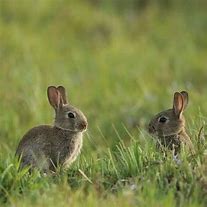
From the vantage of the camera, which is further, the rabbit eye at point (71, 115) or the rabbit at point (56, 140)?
the rabbit eye at point (71, 115)

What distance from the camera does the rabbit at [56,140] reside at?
6.73 m

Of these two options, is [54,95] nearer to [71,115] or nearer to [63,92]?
[63,92]

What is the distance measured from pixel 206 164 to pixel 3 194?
4.66 ft

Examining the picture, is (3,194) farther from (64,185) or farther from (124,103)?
(124,103)

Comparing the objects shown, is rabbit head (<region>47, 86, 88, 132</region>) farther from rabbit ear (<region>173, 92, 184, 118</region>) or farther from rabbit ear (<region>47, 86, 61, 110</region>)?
rabbit ear (<region>173, 92, 184, 118</region>)

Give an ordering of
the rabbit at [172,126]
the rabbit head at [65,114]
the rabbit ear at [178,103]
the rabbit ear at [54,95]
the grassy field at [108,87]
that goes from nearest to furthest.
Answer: the grassy field at [108,87]
the rabbit at [172,126]
the rabbit ear at [178,103]
the rabbit head at [65,114]
the rabbit ear at [54,95]

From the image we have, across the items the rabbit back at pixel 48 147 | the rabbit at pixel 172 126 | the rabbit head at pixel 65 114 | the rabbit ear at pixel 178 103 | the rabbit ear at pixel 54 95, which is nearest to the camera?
the rabbit back at pixel 48 147

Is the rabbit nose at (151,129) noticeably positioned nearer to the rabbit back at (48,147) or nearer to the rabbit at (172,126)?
the rabbit at (172,126)

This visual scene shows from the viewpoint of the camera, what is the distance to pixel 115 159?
6.50 meters

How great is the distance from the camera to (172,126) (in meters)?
7.12

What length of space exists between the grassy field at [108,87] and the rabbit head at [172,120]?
10 centimetres

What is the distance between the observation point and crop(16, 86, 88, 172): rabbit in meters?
6.73

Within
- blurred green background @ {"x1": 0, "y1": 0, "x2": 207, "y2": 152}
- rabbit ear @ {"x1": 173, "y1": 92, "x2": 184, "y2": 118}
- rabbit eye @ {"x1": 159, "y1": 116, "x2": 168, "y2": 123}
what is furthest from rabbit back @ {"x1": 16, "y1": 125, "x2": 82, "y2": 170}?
blurred green background @ {"x1": 0, "y1": 0, "x2": 207, "y2": 152}

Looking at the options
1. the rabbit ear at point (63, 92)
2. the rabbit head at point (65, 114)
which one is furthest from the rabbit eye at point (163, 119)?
the rabbit ear at point (63, 92)
